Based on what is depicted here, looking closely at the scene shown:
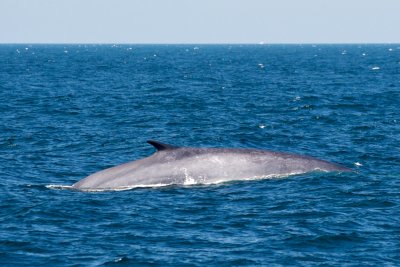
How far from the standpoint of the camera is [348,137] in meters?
39.8

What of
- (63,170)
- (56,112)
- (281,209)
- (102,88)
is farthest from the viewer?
(102,88)

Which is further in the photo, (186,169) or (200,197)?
A: (186,169)

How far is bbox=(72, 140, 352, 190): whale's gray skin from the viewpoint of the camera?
2569 centimetres

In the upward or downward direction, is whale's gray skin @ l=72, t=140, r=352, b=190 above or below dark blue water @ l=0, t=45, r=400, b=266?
above

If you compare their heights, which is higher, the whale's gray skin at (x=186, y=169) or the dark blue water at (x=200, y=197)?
the whale's gray skin at (x=186, y=169)

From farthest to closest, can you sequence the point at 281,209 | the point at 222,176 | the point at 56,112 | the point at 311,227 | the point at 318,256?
the point at 56,112 → the point at 222,176 → the point at 281,209 → the point at 311,227 → the point at 318,256

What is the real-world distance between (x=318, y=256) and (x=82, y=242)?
573 cm

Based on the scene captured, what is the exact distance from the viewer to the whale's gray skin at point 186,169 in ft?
84.3

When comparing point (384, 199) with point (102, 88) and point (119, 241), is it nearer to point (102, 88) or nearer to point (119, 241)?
point (119, 241)

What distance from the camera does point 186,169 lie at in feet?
84.6

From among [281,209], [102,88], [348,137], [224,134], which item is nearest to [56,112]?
[224,134]

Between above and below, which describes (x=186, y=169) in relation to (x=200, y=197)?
above

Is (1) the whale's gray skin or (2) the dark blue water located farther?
(1) the whale's gray skin

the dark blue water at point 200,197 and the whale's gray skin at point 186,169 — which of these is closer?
the dark blue water at point 200,197
